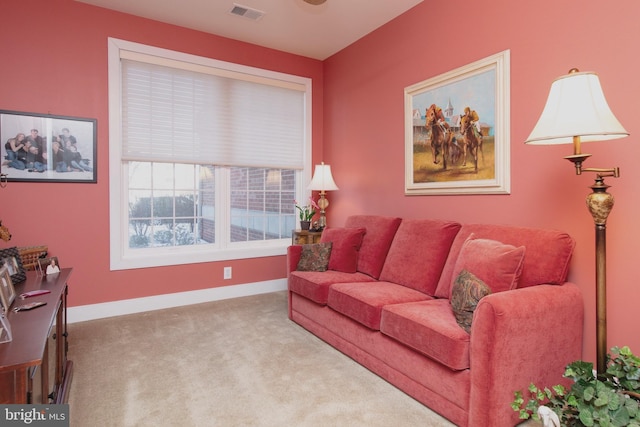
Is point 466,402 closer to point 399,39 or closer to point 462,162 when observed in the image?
point 462,162

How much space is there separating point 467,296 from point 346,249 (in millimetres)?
1494

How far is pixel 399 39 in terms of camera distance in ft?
11.4

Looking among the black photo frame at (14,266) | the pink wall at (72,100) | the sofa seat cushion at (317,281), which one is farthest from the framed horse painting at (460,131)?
the black photo frame at (14,266)

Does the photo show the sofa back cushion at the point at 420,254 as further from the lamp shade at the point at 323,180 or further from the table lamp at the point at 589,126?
the lamp shade at the point at 323,180

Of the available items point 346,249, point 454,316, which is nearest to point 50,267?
point 346,249

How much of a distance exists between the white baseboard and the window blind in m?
1.42

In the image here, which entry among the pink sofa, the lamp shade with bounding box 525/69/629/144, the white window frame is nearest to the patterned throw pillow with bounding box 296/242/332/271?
the pink sofa

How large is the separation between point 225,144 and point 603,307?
3587 mm

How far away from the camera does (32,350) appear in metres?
1.15

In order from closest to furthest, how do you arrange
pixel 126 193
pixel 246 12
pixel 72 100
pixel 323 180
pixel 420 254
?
pixel 420 254 → pixel 72 100 → pixel 246 12 → pixel 126 193 → pixel 323 180

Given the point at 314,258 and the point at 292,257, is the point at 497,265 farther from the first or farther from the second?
the point at 292,257

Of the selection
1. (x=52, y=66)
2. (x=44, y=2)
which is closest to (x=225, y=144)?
(x=52, y=66)

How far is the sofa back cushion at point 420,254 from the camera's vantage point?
2.62m

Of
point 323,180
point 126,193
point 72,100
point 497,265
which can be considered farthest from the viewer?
point 323,180
